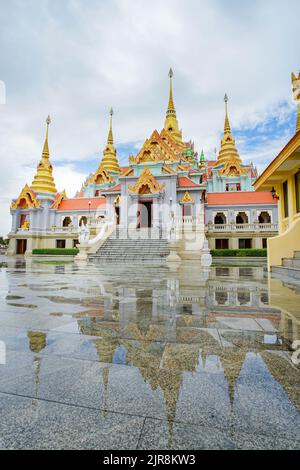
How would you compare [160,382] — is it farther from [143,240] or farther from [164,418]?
[143,240]

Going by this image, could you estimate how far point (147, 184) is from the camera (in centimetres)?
2722

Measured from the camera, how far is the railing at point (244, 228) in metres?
28.6

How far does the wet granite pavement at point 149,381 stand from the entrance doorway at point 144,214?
24071 millimetres

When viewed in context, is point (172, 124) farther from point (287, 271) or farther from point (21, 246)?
point (287, 271)

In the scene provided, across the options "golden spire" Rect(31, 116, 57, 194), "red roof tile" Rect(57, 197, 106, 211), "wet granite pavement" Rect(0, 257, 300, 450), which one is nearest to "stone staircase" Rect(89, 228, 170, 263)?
"red roof tile" Rect(57, 197, 106, 211)

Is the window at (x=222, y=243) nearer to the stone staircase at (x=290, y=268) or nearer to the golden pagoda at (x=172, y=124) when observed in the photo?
the stone staircase at (x=290, y=268)

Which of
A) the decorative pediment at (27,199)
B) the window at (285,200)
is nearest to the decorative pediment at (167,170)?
the window at (285,200)

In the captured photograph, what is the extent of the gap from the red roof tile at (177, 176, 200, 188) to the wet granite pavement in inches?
1018

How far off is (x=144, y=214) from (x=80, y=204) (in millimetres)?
12331

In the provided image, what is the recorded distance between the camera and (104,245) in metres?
21.5

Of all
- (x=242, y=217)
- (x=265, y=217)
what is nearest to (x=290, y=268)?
(x=242, y=217)

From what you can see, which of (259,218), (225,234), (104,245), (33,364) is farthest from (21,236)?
(33,364)
